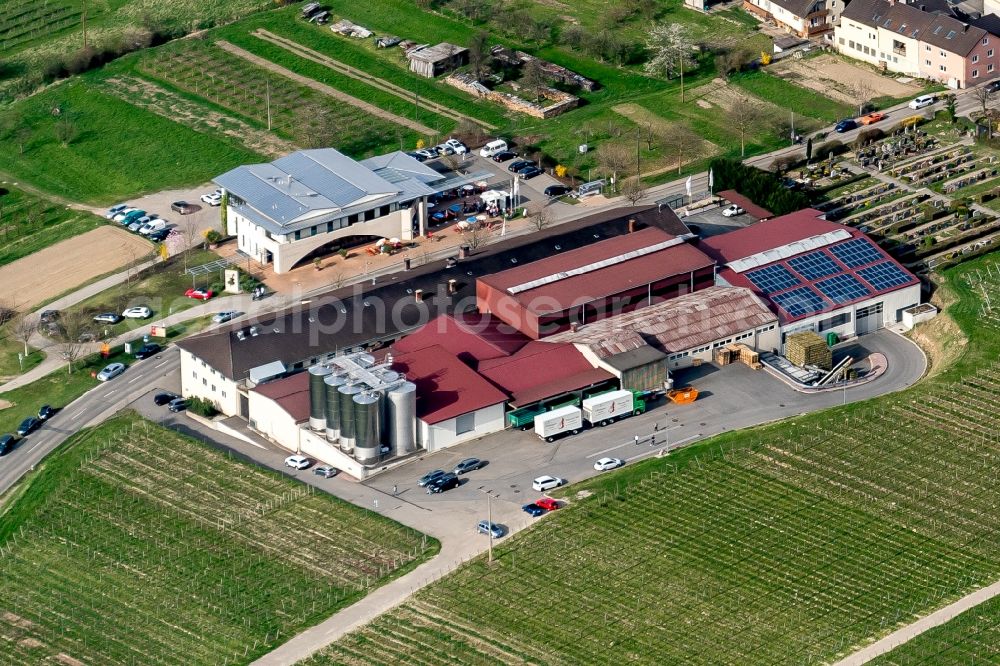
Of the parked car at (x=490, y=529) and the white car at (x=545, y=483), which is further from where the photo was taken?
the white car at (x=545, y=483)

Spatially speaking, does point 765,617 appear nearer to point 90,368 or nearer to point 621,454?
A: point 621,454

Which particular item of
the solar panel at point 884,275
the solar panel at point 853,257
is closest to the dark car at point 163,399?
the solar panel at point 853,257

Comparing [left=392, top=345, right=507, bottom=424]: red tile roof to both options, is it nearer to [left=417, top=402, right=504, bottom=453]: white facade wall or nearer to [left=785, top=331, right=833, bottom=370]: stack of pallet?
[left=417, top=402, right=504, bottom=453]: white facade wall

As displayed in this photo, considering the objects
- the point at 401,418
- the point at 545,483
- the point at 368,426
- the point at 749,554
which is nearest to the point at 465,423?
the point at 401,418

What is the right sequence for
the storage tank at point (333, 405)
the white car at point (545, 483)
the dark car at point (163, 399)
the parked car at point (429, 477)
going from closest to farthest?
1. the white car at point (545, 483)
2. the parked car at point (429, 477)
3. the storage tank at point (333, 405)
4. the dark car at point (163, 399)

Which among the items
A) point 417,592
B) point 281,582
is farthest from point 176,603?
point 417,592

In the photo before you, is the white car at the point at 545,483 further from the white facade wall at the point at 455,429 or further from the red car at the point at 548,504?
the white facade wall at the point at 455,429

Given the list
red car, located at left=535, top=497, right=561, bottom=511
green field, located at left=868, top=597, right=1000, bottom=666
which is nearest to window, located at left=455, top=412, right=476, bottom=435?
red car, located at left=535, top=497, right=561, bottom=511
